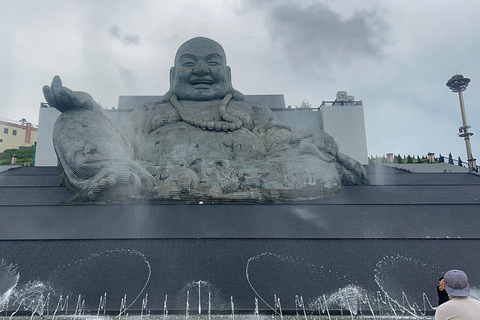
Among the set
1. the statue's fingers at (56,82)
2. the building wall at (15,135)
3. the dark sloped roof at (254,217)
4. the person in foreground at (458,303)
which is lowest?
the person in foreground at (458,303)

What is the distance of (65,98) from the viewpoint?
24.6 ft

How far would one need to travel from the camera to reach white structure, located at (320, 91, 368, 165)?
16672mm

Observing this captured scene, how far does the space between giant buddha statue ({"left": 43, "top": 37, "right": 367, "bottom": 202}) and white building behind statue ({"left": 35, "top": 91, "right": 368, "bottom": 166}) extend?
7.08m

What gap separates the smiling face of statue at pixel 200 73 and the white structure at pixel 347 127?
8162mm

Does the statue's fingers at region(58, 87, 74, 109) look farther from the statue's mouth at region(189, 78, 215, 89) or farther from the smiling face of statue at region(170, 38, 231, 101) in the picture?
the statue's mouth at region(189, 78, 215, 89)

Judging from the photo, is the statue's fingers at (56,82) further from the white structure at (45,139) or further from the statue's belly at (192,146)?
the white structure at (45,139)

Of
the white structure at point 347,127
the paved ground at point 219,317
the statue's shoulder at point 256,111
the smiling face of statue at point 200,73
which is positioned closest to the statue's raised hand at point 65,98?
the smiling face of statue at point 200,73

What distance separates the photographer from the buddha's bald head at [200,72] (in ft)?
30.5

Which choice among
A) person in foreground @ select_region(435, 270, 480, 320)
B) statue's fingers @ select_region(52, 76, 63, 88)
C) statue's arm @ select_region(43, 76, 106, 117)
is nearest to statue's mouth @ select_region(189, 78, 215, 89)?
statue's arm @ select_region(43, 76, 106, 117)

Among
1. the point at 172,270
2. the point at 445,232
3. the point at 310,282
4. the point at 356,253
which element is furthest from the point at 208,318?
the point at 445,232

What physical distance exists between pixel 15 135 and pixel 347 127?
27.8 meters

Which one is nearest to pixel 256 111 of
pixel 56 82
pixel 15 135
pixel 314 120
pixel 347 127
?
pixel 56 82

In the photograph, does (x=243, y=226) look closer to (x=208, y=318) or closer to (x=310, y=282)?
(x=310, y=282)

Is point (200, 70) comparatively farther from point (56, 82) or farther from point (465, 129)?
point (465, 129)
